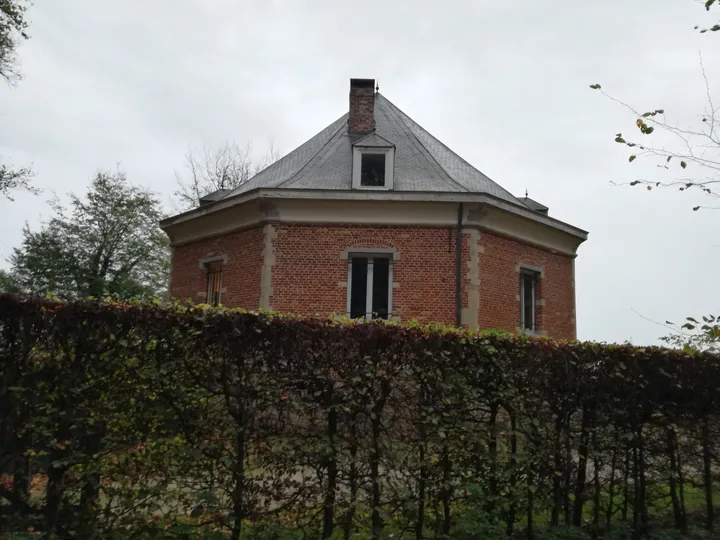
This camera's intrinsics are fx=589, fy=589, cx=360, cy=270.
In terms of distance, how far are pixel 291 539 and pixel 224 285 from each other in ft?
35.4

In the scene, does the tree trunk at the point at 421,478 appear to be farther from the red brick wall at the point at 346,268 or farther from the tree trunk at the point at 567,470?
the red brick wall at the point at 346,268

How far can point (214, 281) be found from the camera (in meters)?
15.7

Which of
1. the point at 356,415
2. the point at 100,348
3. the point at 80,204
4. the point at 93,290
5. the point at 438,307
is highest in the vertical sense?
the point at 80,204

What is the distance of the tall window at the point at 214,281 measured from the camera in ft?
50.5

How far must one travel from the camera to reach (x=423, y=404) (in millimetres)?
5039

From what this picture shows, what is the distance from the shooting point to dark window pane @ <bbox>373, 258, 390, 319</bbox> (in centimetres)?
1396

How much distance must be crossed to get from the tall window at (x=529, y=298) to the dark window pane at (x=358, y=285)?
4241 mm

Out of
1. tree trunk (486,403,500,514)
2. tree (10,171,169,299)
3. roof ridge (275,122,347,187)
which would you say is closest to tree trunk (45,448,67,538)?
tree trunk (486,403,500,514)

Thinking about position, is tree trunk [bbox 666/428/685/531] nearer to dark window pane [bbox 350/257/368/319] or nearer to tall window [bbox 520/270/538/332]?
dark window pane [bbox 350/257/368/319]

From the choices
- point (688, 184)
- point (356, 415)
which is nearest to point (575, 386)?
point (356, 415)

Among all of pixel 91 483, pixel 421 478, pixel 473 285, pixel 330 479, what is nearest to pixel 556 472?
pixel 421 478

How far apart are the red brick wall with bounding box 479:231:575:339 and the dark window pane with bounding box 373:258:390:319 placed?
87.2 inches

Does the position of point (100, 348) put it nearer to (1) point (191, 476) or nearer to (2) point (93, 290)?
(1) point (191, 476)

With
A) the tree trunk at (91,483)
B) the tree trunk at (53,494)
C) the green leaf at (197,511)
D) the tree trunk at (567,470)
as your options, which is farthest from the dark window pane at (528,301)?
the tree trunk at (53,494)
